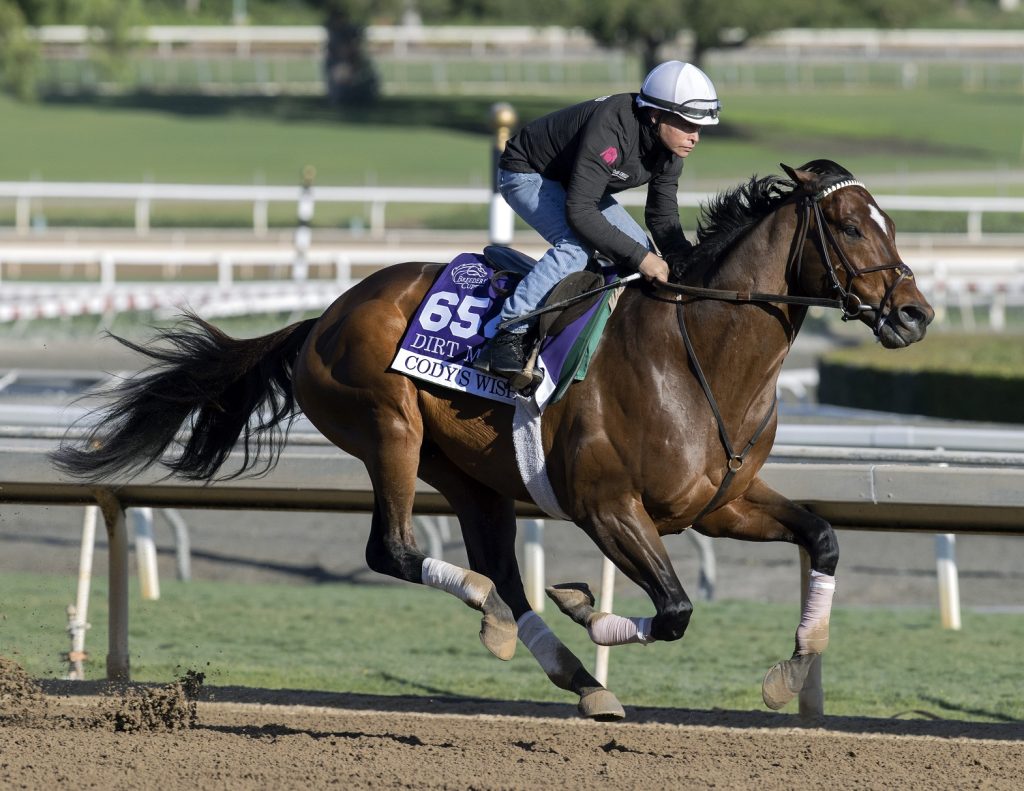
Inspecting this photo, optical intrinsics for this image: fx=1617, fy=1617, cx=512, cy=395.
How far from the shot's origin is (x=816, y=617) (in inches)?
181

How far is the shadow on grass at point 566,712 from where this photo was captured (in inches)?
197

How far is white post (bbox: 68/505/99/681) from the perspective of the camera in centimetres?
580

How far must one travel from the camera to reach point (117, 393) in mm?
5539

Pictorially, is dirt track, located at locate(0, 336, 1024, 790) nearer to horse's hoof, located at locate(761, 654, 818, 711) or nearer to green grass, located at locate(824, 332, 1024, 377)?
horse's hoof, located at locate(761, 654, 818, 711)

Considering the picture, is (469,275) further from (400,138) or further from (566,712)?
(400,138)

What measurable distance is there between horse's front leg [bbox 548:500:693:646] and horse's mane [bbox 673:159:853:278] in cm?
76

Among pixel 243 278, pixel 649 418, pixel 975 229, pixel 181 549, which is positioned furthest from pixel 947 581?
pixel 975 229

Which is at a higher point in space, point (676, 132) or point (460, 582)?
point (676, 132)

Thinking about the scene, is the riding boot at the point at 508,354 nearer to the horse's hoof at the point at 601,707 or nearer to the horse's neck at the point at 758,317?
the horse's neck at the point at 758,317

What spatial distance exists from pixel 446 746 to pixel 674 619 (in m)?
0.81

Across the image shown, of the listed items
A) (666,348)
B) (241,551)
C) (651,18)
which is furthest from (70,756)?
(651,18)

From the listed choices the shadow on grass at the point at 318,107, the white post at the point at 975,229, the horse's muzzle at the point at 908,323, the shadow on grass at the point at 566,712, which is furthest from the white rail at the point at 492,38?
the horse's muzzle at the point at 908,323

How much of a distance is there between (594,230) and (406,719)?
1671mm

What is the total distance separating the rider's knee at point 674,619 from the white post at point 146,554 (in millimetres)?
3267
